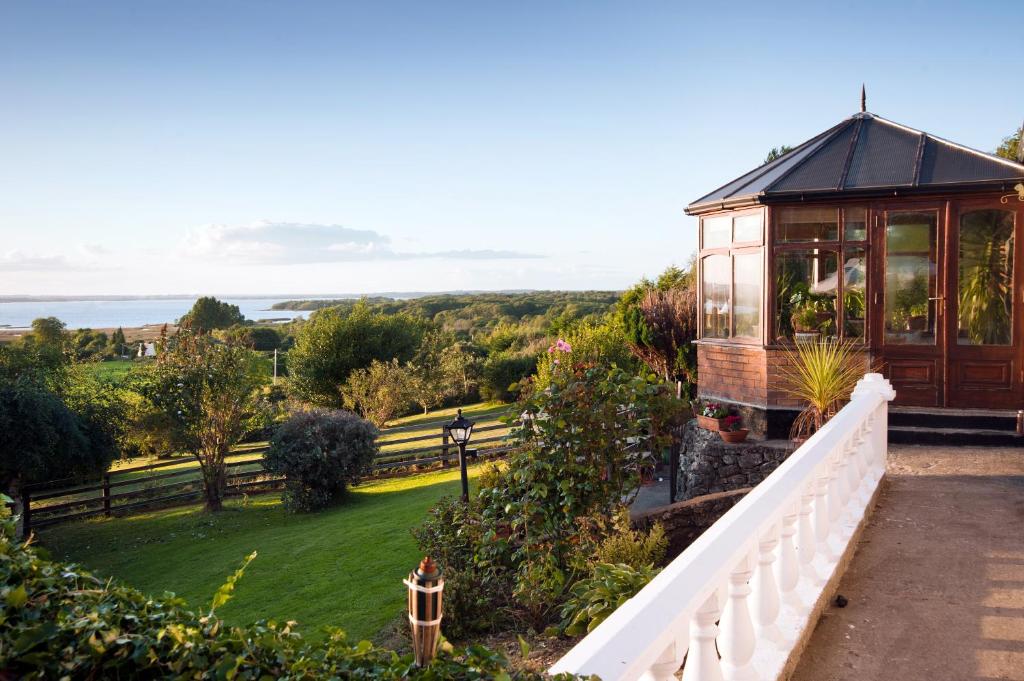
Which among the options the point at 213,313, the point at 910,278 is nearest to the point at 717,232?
the point at 910,278

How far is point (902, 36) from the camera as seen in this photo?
12773 mm

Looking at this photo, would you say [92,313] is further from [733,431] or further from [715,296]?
[733,431]

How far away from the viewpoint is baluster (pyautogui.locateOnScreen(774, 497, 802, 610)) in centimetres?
296

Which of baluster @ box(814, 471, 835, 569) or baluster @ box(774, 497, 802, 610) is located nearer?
baluster @ box(774, 497, 802, 610)

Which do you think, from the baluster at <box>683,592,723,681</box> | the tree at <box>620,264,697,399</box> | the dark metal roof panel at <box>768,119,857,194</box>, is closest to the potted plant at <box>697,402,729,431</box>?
the dark metal roof panel at <box>768,119,857,194</box>

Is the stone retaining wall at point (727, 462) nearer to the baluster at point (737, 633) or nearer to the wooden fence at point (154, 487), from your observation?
the wooden fence at point (154, 487)

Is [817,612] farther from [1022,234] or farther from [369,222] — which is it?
[369,222]

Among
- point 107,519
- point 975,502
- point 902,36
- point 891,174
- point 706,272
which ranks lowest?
point 107,519

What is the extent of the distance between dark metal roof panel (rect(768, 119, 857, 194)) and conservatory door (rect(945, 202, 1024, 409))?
1.45m

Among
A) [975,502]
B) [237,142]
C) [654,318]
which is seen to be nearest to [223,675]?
Result: [975,502]

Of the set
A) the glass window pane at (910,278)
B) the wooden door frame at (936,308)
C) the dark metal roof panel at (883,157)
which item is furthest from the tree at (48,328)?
the glass window pane at (910,278)

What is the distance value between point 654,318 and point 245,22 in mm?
12104

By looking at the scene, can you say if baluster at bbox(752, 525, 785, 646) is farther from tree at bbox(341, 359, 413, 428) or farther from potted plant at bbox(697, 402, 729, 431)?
tree at bbox(341, 359, 413, 428)

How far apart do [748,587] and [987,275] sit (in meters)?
8.04
